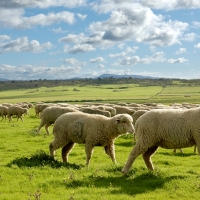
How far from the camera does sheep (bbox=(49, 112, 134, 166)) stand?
464 inches

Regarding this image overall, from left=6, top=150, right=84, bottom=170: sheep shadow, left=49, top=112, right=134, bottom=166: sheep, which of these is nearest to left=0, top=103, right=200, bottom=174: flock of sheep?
left=49, top=112, right=134, bottom=166: sheep

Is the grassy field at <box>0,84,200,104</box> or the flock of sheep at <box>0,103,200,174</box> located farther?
the grassy field at <box>0,84,200,104</box>

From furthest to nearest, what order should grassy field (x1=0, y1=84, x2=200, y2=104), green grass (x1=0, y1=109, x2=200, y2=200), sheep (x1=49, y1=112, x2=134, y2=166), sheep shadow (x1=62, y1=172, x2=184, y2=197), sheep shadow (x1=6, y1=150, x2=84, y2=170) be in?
1. grassy field (x1=0, y1=84, x2=200, y2=104)
2. sheep (x1=49, y1=112, x2=134, y2=166)
3. sheep shadow (x1=6, y1=150, x2=84, y2=170)
4. sheep shadow (x1=62, y1=172, x2=184, y2=197)
5. green grass (x1=0, y1=109, x2=200, y2=200)

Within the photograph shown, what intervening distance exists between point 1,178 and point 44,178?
128 cm

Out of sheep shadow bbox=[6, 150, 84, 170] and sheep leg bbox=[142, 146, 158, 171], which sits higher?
sheep leg bbox=[142, 146, 158, 171]

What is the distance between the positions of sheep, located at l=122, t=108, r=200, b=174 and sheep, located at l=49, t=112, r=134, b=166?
1.86 metres

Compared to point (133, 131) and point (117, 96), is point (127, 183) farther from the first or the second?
point (117, 96)

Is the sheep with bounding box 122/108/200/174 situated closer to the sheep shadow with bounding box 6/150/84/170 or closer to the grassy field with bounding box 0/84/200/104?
the sheep shadow with bounding box 6/150/84/170

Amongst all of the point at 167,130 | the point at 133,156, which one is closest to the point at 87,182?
the point at 133,156

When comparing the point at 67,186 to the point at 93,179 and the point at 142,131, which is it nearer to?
the point at 93,179

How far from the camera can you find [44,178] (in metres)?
9.29

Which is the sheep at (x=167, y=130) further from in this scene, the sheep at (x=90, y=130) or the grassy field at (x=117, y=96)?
the grassy field at (x=117, y=96)

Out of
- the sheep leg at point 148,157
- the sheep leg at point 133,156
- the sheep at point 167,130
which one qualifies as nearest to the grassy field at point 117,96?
the sheep leg at point 148,157

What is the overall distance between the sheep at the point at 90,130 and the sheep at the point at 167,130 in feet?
6.11
